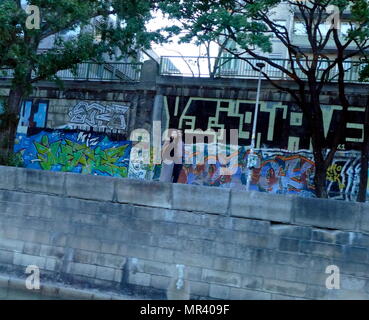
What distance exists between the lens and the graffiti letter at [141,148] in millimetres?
18578

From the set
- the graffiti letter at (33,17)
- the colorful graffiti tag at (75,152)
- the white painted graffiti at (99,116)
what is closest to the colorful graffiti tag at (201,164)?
the colorful graffiti tag at (75,152)

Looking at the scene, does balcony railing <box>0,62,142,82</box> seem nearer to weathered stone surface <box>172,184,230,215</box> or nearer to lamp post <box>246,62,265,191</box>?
lamp post <box>246,62,265,191</box>

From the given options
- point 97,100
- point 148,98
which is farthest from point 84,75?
point 148,98

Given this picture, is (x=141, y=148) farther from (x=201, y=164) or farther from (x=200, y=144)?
(x=201, y=164)

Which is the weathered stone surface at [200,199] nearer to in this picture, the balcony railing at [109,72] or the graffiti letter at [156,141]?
the graffiti letter at [156,141]

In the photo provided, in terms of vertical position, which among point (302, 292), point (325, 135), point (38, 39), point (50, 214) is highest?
point (38, 39)

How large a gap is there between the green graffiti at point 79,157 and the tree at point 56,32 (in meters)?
4.39

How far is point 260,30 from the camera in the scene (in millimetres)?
13586

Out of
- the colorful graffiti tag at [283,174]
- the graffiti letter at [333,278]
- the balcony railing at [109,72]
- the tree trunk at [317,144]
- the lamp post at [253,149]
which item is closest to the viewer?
the graffiti letter at [333,278]

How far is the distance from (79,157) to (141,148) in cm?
306

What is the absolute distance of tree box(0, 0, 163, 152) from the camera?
44.2ft

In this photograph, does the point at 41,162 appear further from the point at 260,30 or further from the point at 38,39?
the point at 260,30

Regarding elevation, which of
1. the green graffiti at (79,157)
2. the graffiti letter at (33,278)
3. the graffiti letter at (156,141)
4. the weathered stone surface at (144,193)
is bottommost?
the graffiti letter at (33,278)
